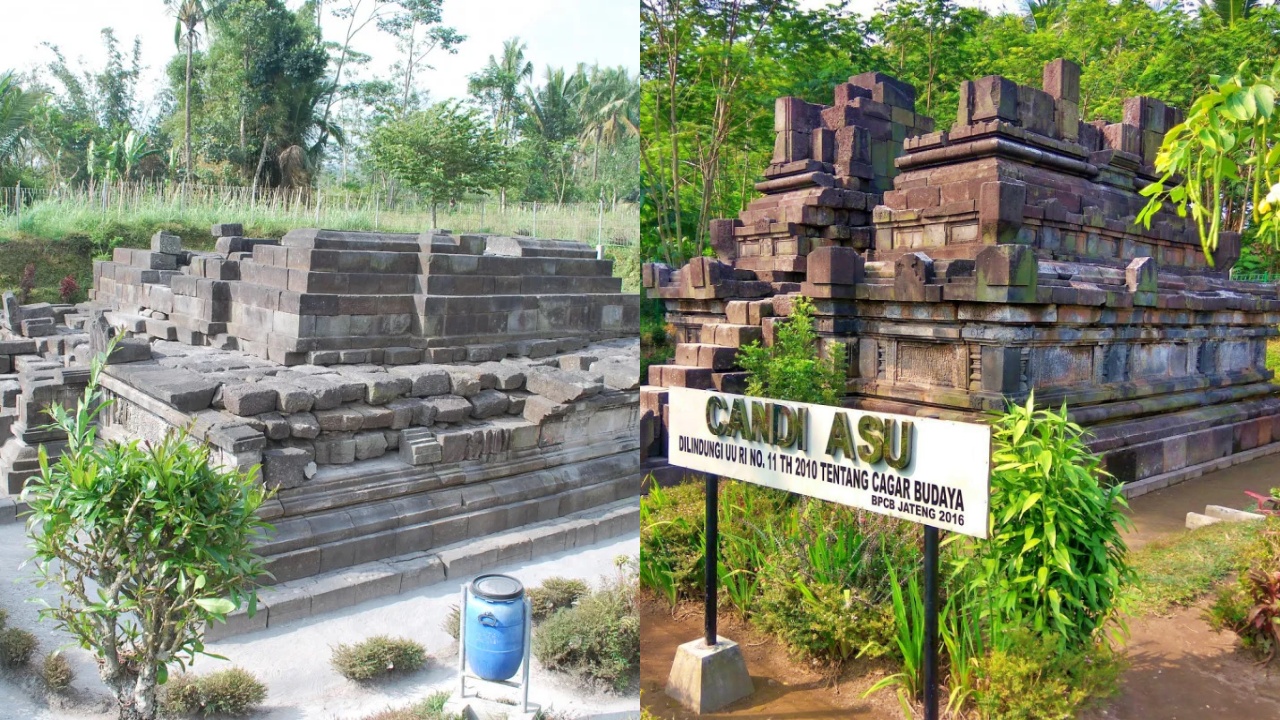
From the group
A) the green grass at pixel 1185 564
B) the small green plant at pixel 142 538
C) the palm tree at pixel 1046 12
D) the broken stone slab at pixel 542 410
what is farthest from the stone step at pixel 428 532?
the palm tree at pixel 1046 12

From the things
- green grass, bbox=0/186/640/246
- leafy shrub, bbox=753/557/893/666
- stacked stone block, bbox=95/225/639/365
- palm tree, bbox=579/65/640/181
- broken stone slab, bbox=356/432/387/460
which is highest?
palm tree, bbox=579/65/640/181

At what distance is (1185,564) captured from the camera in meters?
6.20

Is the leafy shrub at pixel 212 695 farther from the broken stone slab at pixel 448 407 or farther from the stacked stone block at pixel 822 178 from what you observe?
the stacked stone block at pixel 822 178

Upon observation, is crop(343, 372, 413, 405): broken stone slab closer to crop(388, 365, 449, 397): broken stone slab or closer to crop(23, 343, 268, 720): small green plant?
crop(388, 365, 449, 397): broken stone slab

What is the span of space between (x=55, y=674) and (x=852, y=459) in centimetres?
408

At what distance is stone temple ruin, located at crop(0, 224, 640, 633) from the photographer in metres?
6.64

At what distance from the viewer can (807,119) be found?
12133 millimetres

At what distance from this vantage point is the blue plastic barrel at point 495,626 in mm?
4039

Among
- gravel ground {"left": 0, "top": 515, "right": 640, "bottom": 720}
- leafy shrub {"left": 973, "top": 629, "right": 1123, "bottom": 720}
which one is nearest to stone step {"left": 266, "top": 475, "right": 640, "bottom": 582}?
gravel ground {"left": 0, "top": 515, "right": 640, "bottom": 720}

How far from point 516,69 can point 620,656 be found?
297cm

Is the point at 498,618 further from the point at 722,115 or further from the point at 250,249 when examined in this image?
the point at 722,115

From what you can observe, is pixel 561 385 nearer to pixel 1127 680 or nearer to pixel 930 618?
pixel 1127 680

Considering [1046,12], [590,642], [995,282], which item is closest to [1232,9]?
[1046,12]

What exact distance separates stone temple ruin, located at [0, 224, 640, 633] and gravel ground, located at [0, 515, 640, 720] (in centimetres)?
24
